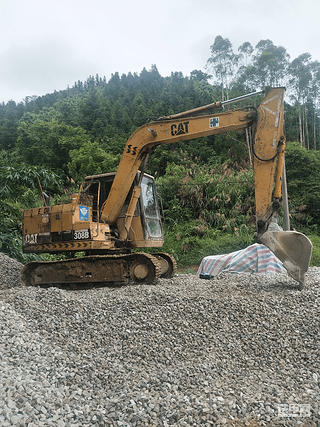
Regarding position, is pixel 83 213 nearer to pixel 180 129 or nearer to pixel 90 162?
pixel 180 129

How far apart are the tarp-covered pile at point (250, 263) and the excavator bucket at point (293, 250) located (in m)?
2.53

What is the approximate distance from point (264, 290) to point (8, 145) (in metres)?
42.2

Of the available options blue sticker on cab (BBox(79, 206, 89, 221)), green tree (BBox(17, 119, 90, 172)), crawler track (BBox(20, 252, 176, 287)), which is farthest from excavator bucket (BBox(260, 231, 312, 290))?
green tree (BBox(17, 119, 90, 172))

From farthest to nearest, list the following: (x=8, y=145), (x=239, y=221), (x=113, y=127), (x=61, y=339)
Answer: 1. (x=8, y=145)
2. (x=113, y=127)
3. (x=239, y=221)
4. (x=61, y=339)

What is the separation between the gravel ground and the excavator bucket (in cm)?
33

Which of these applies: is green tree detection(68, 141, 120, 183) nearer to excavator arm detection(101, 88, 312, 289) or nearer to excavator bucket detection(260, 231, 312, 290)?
excavator arm detection(101, 88, 312, 289)

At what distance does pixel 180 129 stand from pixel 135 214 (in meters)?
2.16

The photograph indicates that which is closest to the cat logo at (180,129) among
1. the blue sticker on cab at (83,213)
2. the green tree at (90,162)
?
the blue sticker on cab at (83,213)

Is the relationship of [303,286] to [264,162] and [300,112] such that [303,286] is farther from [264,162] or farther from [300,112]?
[300,112]

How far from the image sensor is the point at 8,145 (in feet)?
138

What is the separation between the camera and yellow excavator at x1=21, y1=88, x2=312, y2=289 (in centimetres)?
610

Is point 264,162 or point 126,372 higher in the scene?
point 264,162

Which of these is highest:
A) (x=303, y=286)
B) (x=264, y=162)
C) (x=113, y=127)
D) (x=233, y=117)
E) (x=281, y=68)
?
(x=281, y=68)

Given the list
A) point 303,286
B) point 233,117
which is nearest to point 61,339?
point 303,286
